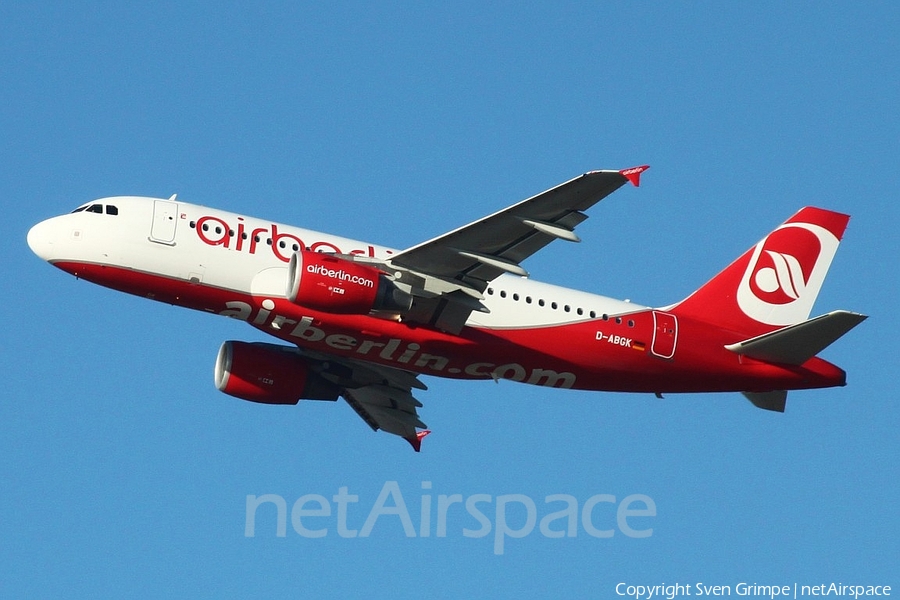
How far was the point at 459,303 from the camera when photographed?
39.1 metres

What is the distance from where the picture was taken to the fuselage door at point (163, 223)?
38812 mm

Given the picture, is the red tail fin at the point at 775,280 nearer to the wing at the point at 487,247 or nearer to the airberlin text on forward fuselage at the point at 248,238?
the wing at the point at 487,247

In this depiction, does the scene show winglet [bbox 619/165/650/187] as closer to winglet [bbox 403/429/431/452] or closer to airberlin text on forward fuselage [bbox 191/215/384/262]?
airberlin text on forward fuselage [bbox 191/215/384/262]

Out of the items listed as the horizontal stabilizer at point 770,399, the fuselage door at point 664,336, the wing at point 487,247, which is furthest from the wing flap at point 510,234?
the horizontal stabilizer at point 770,399

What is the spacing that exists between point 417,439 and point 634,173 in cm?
1686

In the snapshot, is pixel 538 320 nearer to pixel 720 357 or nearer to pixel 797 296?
pixel 720 357

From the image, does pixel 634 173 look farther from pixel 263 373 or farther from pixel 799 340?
pixel 263 373

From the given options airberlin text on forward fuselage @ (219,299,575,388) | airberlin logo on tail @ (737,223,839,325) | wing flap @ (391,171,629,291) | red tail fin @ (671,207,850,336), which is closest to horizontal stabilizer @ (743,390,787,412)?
red tail fin @ (671,207,850,336)

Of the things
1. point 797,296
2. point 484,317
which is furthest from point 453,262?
point 797,296

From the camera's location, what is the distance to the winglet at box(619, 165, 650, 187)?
33281 mm

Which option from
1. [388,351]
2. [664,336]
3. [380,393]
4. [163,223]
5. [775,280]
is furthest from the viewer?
[380,393]

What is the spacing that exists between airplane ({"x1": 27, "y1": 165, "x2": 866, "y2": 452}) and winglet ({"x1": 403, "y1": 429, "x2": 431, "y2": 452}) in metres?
2.91

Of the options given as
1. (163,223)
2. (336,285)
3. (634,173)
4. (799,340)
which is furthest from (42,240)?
(799,340)

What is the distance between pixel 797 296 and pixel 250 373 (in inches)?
723
